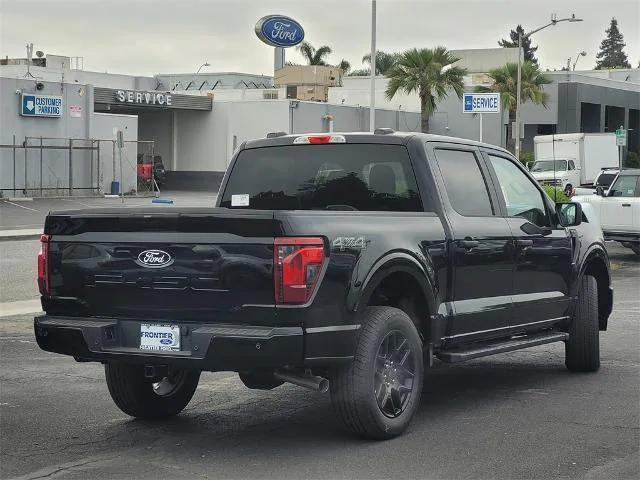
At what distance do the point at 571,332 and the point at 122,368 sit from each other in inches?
159

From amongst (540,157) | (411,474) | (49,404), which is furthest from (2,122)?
(411,474)

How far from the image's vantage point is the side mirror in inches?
377

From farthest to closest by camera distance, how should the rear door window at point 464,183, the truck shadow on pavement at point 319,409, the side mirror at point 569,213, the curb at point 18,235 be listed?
the curb at point 18,235, the side mirror at point 569,213, the rear door window at point 464,183, the truck shadow on pavement at point 319,409

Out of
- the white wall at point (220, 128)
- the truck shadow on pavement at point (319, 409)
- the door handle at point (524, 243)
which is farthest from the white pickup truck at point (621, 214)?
the white wall at point (220, 128)

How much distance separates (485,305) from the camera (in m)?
8.22

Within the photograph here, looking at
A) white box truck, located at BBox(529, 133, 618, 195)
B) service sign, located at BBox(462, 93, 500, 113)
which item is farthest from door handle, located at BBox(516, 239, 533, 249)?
white box truck, located at BBox(529, 133, 618, 195)

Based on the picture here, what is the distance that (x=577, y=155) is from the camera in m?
52.4

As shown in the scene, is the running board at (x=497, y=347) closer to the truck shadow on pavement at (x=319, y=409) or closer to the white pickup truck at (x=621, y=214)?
the truck shadow on pavement at (x=319, y=409)

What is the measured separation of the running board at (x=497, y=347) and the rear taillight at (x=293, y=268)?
5.76 ft

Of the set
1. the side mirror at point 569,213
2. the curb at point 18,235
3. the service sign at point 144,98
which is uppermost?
the service sign at point 144,98

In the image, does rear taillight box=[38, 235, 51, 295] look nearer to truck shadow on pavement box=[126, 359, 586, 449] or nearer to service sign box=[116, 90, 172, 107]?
truck shadow on pavement box=[126, 359, 586, 449]

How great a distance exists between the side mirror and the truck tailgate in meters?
3.90

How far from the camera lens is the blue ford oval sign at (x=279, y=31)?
5716 cm

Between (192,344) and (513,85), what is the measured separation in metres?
55.3
